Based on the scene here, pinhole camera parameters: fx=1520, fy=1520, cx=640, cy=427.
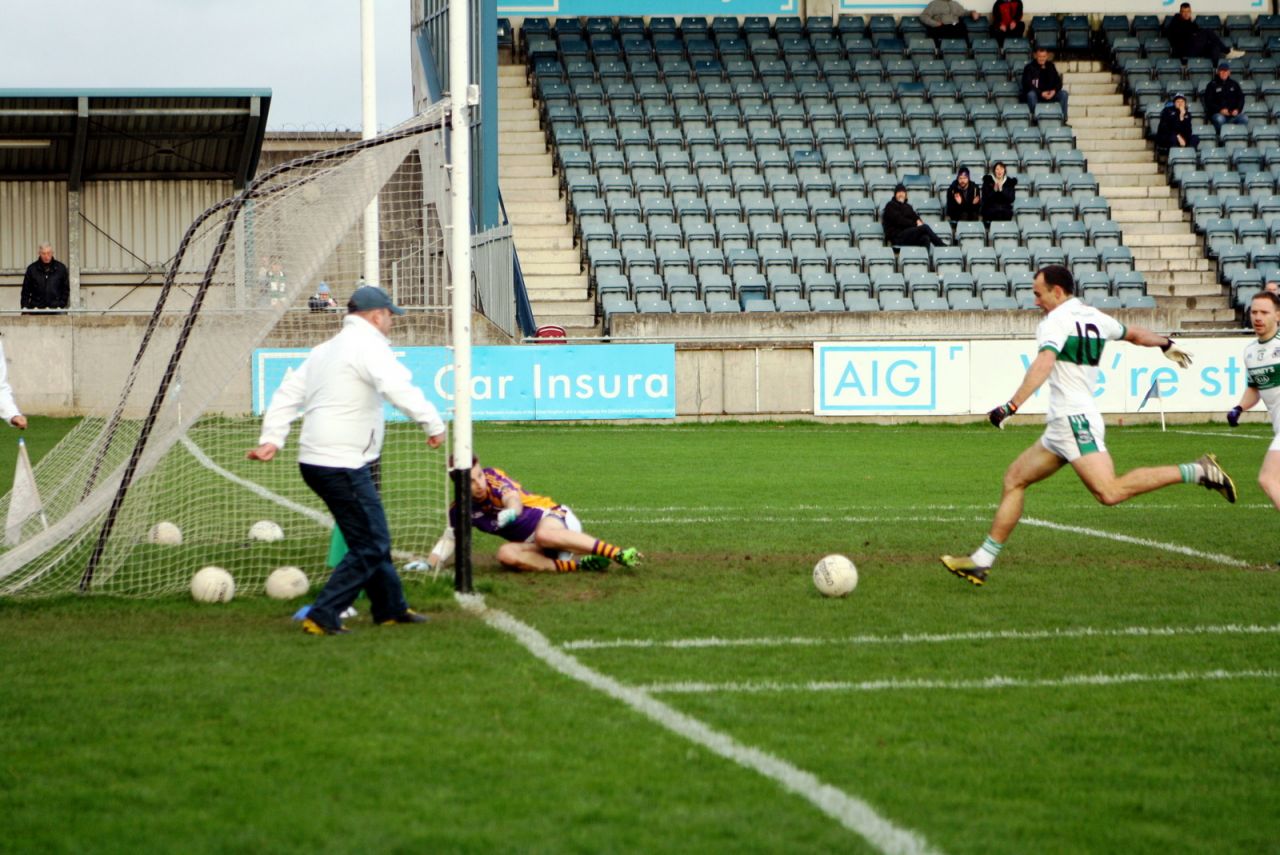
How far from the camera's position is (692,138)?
108 feet

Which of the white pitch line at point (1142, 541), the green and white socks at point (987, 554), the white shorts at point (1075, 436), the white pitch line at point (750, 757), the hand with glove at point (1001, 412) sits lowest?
the white pitch line at point (1142, 541)

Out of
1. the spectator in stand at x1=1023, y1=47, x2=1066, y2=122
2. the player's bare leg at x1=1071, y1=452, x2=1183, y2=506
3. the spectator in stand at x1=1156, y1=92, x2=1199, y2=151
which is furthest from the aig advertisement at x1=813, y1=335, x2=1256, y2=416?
the player's bare leg at x1=1071, y1=452, x2=1183, y2=506

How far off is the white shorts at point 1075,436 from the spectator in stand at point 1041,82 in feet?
85.8

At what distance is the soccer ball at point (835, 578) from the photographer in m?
9.55

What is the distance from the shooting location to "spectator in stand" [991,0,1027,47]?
36.6 metres

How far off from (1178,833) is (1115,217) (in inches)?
1165

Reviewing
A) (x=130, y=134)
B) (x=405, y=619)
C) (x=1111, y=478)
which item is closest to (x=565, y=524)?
(x=405, y=619)

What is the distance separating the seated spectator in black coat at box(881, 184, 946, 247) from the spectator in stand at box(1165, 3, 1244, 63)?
36.4 feet

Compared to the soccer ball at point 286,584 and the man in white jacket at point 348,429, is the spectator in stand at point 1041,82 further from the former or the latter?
the man in white jacket at point 348,429

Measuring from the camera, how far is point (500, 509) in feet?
34.1

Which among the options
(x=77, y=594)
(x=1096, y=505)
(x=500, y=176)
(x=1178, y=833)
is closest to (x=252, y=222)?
(x=77, y=594)

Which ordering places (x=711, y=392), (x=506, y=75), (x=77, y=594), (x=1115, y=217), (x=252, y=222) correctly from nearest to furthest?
(x=77, y=594) → (x=252, y=222) → (x=711, y=392) → (x=1115, y=217) → (x=506, y=75)

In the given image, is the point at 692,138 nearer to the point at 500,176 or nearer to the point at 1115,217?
the point at 500,176

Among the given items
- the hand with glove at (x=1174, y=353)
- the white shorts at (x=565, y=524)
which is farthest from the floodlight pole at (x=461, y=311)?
the hand with glove at (x=1174, y=353)
